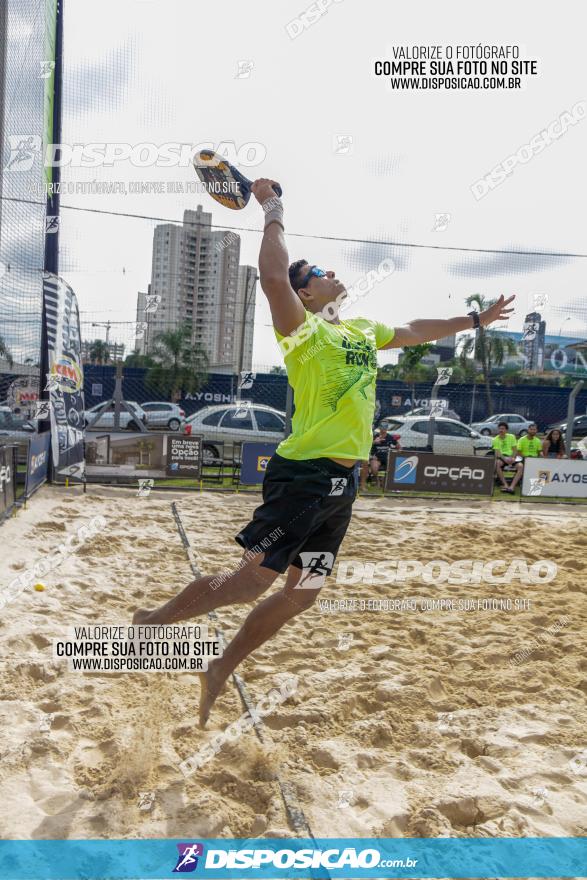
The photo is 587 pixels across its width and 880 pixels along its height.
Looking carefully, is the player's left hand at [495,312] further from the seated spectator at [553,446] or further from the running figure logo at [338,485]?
the seated spectator at [553,446]

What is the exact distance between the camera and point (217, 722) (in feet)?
8.60

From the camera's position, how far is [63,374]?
8.91 meters

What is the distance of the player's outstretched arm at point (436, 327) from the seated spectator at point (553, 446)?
965 centimetres

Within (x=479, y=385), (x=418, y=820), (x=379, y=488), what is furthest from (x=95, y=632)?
(x=479, y=385)

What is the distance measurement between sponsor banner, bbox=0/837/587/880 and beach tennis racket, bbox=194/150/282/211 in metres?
2.66

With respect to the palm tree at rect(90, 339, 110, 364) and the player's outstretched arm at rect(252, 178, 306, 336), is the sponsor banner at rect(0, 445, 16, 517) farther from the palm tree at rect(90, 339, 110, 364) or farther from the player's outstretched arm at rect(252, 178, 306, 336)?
the palm tree at rect(90, 339, 110, 364)

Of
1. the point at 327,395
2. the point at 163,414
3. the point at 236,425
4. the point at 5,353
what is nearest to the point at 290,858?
the point at 327,395

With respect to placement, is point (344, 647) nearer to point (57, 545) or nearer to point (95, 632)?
point (95, 632)

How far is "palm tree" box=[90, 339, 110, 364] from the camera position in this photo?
12.2 meters

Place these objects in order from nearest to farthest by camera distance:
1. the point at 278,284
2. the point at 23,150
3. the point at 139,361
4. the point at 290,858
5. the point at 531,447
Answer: the point at 290,858
the point at 278,284
the point at 23,150
the point at 531,447
the point at 139,361

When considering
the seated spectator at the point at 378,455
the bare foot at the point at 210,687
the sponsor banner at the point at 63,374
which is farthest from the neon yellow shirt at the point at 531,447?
the bare foot at the point at 210,687

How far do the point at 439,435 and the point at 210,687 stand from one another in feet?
42.8

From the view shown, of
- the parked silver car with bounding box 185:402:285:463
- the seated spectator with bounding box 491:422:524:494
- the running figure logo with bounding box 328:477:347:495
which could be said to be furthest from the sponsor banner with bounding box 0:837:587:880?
the seated spectator with bounding box 491:422:524:494

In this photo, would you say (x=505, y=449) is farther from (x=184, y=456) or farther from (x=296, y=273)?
(x=296, y=273)
